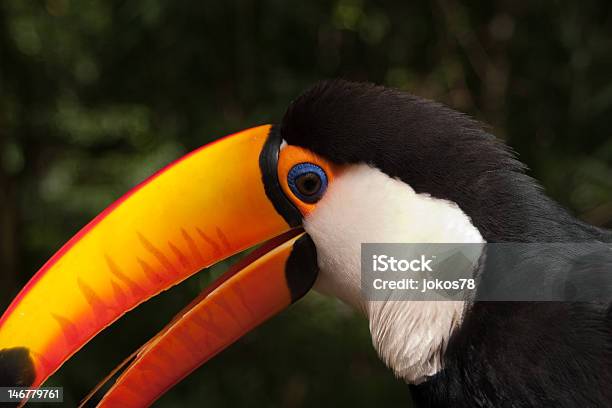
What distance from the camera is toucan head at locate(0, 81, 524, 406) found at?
1526 millimetres

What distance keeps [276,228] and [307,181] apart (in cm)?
12

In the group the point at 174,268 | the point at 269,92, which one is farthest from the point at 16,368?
the point at 269,92

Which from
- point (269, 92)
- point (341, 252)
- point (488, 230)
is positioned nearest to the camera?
point (488, 230)

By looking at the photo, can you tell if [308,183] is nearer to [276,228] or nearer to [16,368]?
[276,228]

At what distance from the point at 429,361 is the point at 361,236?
256mm

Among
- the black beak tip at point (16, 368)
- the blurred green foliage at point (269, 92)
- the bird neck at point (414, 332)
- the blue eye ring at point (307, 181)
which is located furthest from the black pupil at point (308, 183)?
the blurred green foliage at point (269, 92)

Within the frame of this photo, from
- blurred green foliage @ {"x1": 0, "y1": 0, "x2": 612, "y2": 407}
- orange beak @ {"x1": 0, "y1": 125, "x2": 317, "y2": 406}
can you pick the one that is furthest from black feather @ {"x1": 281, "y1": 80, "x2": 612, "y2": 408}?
blurred green foliage @ {"x1": 0, "y1": 0, "x2": 612, "y2": 407}

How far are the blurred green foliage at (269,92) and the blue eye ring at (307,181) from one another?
1.26 metres

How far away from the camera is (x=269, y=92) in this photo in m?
3.12

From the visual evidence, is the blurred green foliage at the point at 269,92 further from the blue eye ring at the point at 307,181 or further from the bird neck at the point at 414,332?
the bird neck at the point at 414,332

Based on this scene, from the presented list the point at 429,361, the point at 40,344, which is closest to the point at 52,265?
the point at 40,344

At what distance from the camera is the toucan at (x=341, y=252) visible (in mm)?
1424

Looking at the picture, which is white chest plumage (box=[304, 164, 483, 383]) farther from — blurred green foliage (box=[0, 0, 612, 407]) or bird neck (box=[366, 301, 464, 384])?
blurred green foliage (box=[0, 0, 612, 407])

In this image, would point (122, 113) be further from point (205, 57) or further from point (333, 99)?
point (333, 99)
